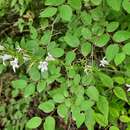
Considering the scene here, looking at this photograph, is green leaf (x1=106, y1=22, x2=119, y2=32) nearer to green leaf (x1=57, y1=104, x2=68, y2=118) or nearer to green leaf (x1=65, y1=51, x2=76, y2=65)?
green leaf (x1=65, y1=51, x2=76, y2=65)

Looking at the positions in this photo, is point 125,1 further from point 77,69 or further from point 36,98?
point 36,98

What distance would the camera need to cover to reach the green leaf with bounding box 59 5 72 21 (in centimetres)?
184

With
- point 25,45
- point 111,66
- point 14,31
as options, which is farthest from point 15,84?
point 14,31

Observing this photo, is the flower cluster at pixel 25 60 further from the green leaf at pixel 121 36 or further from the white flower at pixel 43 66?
the green leaf at pixel 121 36

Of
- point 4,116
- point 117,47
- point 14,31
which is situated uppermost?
point 117,47

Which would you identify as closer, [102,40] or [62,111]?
[62,111]

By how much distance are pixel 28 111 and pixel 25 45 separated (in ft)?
3.04

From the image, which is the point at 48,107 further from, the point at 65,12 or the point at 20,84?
the point at 65,12

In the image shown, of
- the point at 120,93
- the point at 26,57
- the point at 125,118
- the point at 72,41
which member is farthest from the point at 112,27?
the point at 125,118

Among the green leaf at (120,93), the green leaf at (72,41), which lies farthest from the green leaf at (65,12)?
the green leaf at (120,93)

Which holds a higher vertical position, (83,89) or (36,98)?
(83,89)

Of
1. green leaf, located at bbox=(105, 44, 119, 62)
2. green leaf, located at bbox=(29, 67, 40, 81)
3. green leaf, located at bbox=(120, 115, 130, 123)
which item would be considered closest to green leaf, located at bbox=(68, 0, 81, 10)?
green leaf, located at bbox=(105, 44, 119, 62)

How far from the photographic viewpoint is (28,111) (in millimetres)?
2982

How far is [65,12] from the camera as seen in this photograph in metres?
1.85
